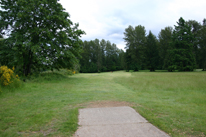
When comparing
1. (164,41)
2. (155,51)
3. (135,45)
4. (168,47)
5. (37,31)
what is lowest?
(37,31)

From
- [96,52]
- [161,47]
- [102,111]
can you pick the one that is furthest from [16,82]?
[96,52]

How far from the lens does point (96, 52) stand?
78.9 m

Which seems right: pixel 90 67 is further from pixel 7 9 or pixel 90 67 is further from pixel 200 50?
pixel 7 9

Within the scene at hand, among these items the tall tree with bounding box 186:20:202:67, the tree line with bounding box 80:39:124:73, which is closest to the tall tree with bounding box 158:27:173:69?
the tall tree with bounding box 186:20:202:67

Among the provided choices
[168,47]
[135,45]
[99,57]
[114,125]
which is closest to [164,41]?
[168,47]

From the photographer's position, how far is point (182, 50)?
152ft

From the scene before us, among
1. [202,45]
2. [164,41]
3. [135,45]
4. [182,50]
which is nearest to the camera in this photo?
[182,50]

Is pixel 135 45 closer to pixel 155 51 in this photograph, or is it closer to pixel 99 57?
pixel 155 51

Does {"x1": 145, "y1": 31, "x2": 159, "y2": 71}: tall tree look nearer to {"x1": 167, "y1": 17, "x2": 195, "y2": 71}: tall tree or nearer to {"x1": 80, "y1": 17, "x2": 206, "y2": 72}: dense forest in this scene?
{"x1": 80, "y1": 17, "x2": 206, "y2": 72}: dense forest

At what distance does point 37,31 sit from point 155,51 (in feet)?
170

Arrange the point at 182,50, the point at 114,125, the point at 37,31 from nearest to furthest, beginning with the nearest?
the point at 114,125 < the point at 37,31 < the point at 182,50

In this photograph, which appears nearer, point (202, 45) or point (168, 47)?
point (202, 45)

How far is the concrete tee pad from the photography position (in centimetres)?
339

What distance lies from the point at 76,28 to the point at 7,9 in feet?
24.7
